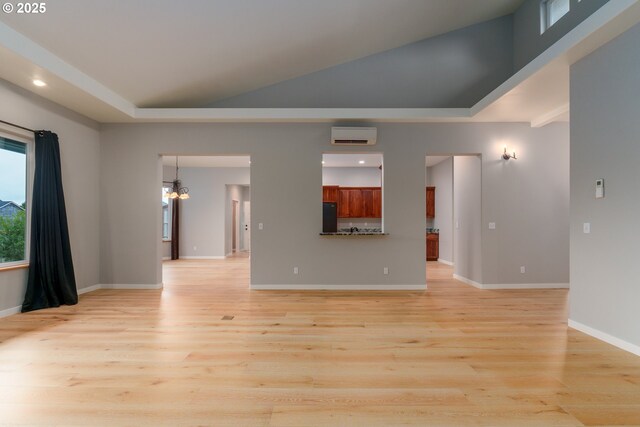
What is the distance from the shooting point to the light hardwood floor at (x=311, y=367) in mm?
2039

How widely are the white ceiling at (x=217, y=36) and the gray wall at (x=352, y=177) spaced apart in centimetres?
513

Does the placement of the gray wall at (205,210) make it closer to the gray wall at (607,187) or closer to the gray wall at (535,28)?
the gray wall at (535,28)

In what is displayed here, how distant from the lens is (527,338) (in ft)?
11.0

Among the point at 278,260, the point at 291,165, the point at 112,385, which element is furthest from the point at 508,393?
the point at 291,165

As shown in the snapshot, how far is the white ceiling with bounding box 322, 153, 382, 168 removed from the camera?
8.75 meters

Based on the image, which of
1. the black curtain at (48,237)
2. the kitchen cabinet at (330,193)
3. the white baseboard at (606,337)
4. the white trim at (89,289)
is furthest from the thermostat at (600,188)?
the kitchen cabinet at (330,193)

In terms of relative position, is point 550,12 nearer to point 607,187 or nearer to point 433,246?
point 607,187

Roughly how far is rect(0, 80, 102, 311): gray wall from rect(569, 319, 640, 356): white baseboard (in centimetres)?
647

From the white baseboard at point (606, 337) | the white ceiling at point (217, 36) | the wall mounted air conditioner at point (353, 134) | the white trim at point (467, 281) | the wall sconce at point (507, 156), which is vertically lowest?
the white trim at point (467, 281)

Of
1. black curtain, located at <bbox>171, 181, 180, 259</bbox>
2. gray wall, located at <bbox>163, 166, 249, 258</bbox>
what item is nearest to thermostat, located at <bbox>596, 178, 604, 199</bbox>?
gray wall, located at <bbox>163, 166, 249, 258</bbox>

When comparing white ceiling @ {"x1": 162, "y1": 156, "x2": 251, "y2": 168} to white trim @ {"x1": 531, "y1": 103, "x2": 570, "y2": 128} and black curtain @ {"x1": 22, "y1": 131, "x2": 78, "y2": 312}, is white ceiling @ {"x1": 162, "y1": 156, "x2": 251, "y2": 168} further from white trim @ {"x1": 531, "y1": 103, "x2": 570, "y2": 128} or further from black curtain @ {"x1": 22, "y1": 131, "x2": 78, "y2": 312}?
white trim @ {"x1": 531, "y1": 103, "x2": 570, "y2": 128}

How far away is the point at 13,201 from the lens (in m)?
4.35

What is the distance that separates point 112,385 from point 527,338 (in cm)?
357

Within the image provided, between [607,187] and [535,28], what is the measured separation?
3.08 metres
